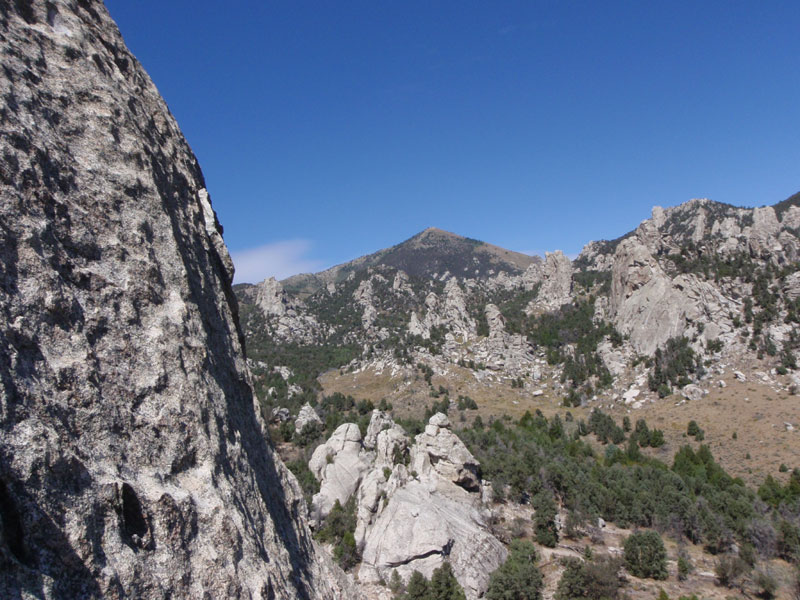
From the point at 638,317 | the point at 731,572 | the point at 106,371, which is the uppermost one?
the point at 106,371

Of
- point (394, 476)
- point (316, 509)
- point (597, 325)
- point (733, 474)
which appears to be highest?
point (597, 325)

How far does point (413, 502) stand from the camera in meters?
35.3

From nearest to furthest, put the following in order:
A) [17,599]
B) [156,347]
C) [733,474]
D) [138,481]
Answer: [17,599] < [138,481] < [156,347] < [733,474]

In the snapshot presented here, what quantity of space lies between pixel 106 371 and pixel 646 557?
40802 mm

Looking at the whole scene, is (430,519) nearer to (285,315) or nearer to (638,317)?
(638,317)

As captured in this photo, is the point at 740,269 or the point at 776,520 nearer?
the point at 776,520

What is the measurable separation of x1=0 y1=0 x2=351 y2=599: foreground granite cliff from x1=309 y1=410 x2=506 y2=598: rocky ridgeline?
25551mm

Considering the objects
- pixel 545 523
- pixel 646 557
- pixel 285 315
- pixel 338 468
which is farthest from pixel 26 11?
pixel 285 315

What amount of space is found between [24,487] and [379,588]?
31.5 metres

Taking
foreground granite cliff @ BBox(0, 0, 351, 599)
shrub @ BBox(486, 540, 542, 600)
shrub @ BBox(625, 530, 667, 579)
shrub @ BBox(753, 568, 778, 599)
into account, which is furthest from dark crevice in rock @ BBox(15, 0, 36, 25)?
shrub @ BBox(753, 568, 778, 599)

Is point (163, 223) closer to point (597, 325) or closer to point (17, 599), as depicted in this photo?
point (17, 599)

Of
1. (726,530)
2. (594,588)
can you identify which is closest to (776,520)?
(726,530)

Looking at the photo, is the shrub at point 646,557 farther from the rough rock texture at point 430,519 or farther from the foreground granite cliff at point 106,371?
the foreground granite cliff at point 106,371

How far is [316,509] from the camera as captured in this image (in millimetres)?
44125
